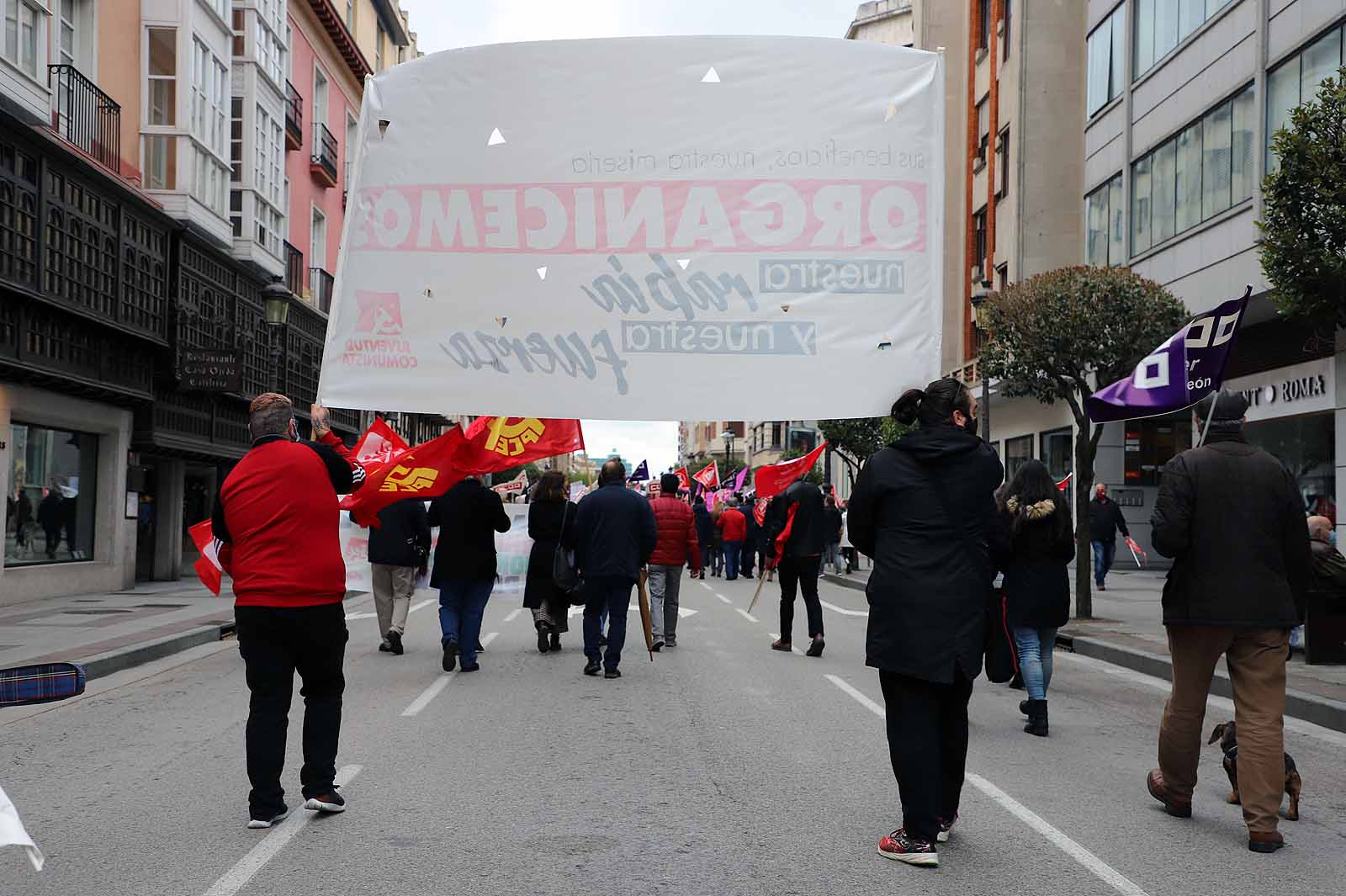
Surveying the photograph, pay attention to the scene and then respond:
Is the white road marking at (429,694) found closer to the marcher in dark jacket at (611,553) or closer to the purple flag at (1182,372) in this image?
the marcher in dark jacket at (611,553)

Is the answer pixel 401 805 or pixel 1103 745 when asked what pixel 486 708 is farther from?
pixel 1103 745

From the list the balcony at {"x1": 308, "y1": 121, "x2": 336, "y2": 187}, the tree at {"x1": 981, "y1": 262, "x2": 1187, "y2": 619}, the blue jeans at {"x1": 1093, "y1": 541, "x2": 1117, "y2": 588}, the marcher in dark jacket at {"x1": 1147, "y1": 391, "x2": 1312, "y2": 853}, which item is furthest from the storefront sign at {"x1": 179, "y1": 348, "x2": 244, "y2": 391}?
the marcher in dark jacket at {"x1": 1147, "y1": 391, "x2": 1312, "y2": 853}

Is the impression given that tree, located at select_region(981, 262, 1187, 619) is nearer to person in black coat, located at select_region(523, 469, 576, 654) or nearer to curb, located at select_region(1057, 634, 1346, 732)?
curb, located at select_region(1057, 634, 1346, 732)

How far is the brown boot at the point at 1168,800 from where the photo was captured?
20.7 feet

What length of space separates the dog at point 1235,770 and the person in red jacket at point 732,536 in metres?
22.3

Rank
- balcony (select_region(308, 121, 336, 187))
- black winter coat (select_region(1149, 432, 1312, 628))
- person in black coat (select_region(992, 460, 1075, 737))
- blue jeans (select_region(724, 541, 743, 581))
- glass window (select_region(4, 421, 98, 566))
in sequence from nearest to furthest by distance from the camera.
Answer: black winter coat (select_region(1149, 432, 1312, 628)), person in black coat (select_region(992, 460, 1075, 737)), glass window (select_region(4, 421, 98, 566)), blue jeans (select_region(724, 541, 743, 581)), balcony (select_region(308, 121, 336, 187))

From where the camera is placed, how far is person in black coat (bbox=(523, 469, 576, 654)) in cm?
1216

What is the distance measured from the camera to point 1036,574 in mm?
8852

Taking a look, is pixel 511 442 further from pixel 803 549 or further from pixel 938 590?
pixel 938 590

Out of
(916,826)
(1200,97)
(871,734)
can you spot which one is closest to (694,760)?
(871,734)

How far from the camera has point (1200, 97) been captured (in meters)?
22.8

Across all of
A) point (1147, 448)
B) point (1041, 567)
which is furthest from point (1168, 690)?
point (1147, 448)

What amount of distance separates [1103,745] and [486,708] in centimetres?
442

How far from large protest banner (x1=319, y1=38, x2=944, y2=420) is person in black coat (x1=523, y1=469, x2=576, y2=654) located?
5820mm
